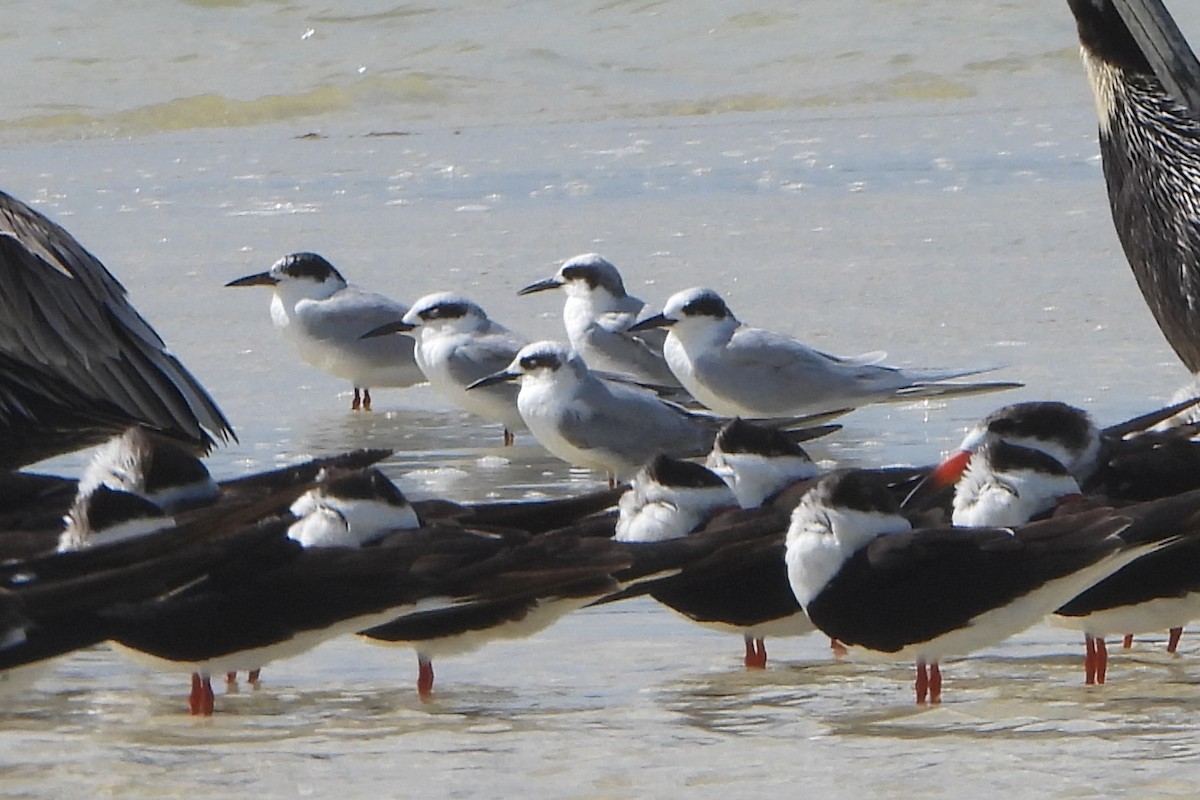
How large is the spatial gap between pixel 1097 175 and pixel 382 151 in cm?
553

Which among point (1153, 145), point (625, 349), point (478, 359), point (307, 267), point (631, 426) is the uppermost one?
point (307, 267)

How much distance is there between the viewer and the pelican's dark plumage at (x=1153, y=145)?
7086 mm

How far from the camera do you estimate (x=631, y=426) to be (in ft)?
25.7

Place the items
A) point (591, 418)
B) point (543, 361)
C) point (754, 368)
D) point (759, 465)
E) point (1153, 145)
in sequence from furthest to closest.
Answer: point (754, 368) < point (543, 361) < point (591, 418) < point (1153, 145) < point (759, 465)

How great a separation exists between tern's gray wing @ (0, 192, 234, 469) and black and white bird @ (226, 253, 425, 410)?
2793 mm

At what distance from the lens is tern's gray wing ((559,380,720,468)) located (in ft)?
25.3

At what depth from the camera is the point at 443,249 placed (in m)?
12.1

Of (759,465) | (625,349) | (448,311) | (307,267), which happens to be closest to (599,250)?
(307,267)

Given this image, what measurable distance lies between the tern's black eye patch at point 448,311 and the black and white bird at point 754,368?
711 mm

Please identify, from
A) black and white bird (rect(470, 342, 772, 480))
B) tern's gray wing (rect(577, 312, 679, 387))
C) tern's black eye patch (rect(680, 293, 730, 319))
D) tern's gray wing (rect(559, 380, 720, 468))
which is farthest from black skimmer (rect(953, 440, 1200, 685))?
tern's gray wing (rect(577, 312, 679, 387))

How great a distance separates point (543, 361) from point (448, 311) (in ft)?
3.43

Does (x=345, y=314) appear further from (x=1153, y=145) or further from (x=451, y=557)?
(x=451, y=557)

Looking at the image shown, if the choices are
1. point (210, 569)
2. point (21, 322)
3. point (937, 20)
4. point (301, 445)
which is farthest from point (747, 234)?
point (937, 20)

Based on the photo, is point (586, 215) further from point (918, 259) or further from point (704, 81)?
point (704, 81)
